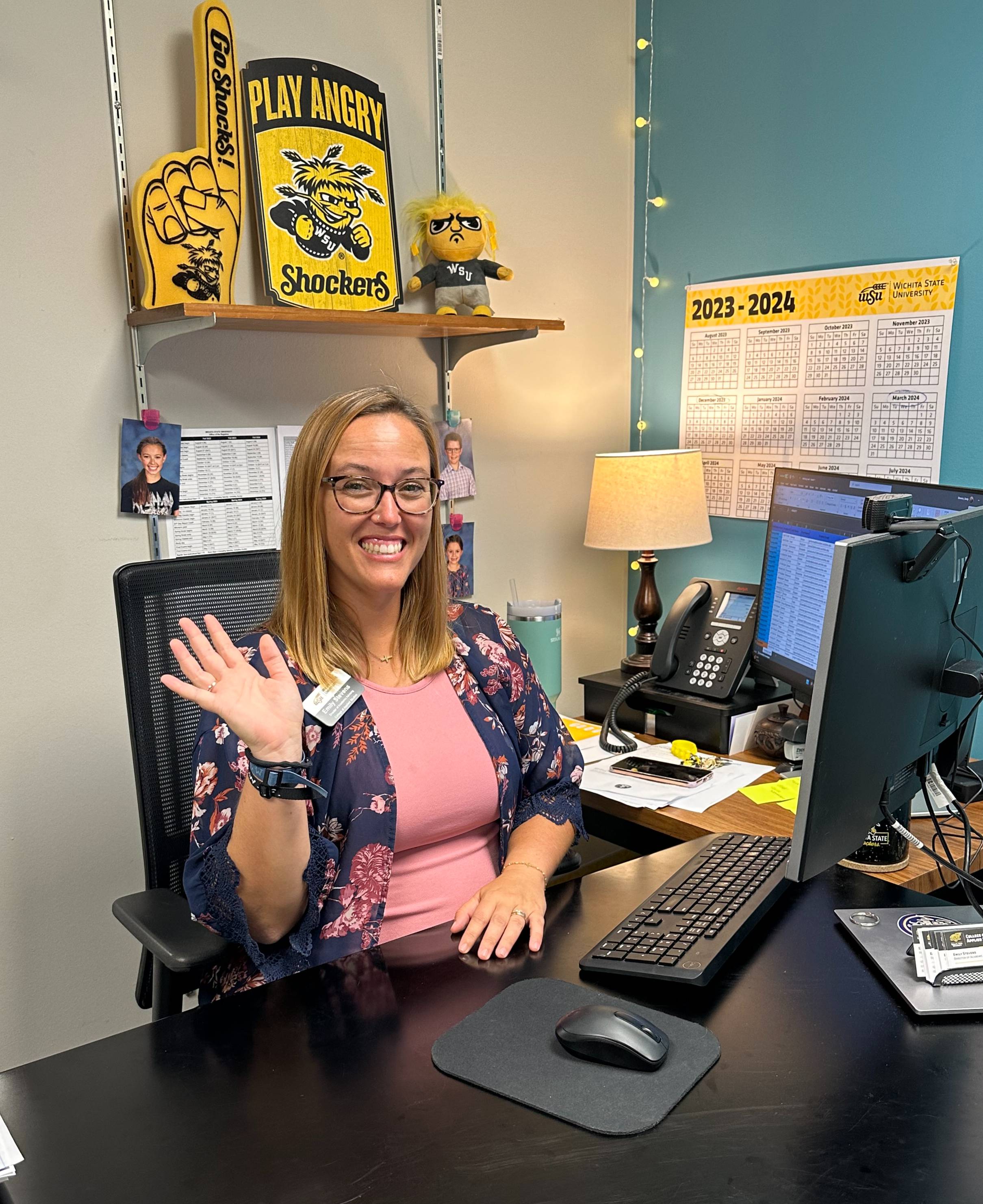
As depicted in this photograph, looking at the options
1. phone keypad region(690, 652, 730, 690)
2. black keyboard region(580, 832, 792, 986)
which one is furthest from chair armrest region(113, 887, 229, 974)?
phone keypad region(690, 652, 730, 690)

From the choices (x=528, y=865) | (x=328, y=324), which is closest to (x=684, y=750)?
(x=528, y=865)

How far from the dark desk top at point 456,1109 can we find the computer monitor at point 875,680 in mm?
163

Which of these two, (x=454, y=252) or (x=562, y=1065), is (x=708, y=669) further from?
(x=562, y=1065)

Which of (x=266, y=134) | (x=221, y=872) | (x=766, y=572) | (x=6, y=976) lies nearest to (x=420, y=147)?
(x=266, y=134)

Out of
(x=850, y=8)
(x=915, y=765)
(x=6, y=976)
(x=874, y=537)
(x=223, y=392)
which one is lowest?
(x=6, y=976)

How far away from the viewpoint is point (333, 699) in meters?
1.40

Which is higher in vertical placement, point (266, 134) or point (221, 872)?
point (266, 134)

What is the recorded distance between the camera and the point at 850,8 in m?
2.17

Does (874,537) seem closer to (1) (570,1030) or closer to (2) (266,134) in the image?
(1) (570,1030)

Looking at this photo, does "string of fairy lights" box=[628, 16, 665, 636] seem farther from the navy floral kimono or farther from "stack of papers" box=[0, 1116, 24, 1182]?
"stack of papers" box=[0, 1116, 24, 1182]

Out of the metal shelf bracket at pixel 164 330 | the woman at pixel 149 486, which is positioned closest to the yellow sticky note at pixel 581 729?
the woman at pixel 149 486

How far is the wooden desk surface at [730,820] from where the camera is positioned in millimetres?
1662

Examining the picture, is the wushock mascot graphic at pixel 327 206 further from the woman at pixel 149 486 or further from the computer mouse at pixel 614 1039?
the computer mouse at pixel 614 1039

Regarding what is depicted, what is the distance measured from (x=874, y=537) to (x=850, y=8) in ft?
5.81
